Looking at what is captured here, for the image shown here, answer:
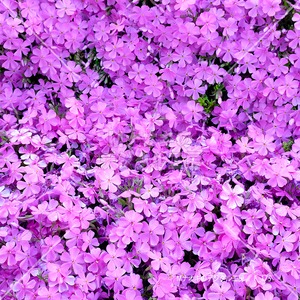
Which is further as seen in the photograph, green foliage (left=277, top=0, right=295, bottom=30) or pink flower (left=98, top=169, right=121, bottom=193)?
green foliage (left=277, top=0, right=295, bottom=30)

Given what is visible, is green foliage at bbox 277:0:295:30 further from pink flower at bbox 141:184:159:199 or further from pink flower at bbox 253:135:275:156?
pink flower at bbox 141:184:159:199

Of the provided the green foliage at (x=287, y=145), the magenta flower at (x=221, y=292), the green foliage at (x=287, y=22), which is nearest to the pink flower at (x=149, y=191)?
the magenta flower at (x=221, y=292)

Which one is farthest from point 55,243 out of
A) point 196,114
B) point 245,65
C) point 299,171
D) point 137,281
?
point 245,65

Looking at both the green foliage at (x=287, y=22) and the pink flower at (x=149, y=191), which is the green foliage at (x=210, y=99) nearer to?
the green foliage at (x=287, y=22)

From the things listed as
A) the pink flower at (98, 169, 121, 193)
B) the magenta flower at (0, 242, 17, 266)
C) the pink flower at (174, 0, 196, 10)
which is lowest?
the magenta flower at (0, 242, 17, 266)

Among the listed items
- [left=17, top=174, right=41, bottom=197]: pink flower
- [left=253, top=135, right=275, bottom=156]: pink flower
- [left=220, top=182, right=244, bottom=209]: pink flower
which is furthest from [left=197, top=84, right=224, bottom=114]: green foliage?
[left=17, top=174, right=41, bottom=197]: pink flower

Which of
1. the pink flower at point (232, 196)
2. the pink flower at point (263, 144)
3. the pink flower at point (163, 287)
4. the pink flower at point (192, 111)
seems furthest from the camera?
the pink flower at point (192, 111)

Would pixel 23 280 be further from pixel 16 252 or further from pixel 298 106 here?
pixel 298 106

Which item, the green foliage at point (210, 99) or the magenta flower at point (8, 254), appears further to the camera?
the green foliage at point (210, 99)
